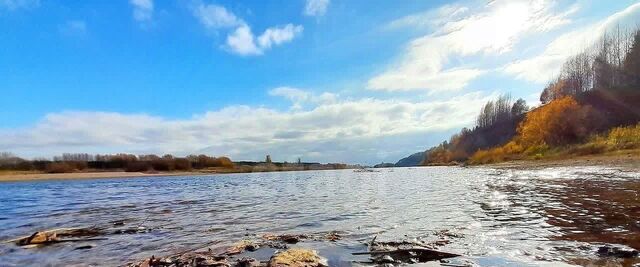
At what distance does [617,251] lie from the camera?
735cm

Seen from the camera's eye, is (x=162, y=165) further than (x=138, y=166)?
Yes

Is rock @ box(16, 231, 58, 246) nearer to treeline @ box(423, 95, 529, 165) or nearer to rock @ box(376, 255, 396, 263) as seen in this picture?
rock @ box(376, 255, 396, 263)

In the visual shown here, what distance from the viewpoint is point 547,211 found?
1389cm

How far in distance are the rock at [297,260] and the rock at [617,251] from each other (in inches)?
220

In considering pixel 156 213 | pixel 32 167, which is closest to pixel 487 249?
pixel 156 213

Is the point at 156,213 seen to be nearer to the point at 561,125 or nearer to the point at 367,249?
the point at 367,249

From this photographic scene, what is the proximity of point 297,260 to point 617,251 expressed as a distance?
6391 millimetres

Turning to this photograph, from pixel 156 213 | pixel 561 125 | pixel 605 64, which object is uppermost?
pixel 605 64

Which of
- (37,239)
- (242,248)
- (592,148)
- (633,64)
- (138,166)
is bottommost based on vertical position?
(37,239)

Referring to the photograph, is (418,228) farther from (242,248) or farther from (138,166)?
(138,166)

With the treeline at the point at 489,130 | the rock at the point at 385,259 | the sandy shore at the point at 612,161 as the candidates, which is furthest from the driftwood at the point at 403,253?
the treeline at the point at 489,130

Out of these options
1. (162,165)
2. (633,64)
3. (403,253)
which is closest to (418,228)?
(403,253)

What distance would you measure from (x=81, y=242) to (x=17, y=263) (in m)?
2.67

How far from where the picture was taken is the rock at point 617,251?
7.07m
